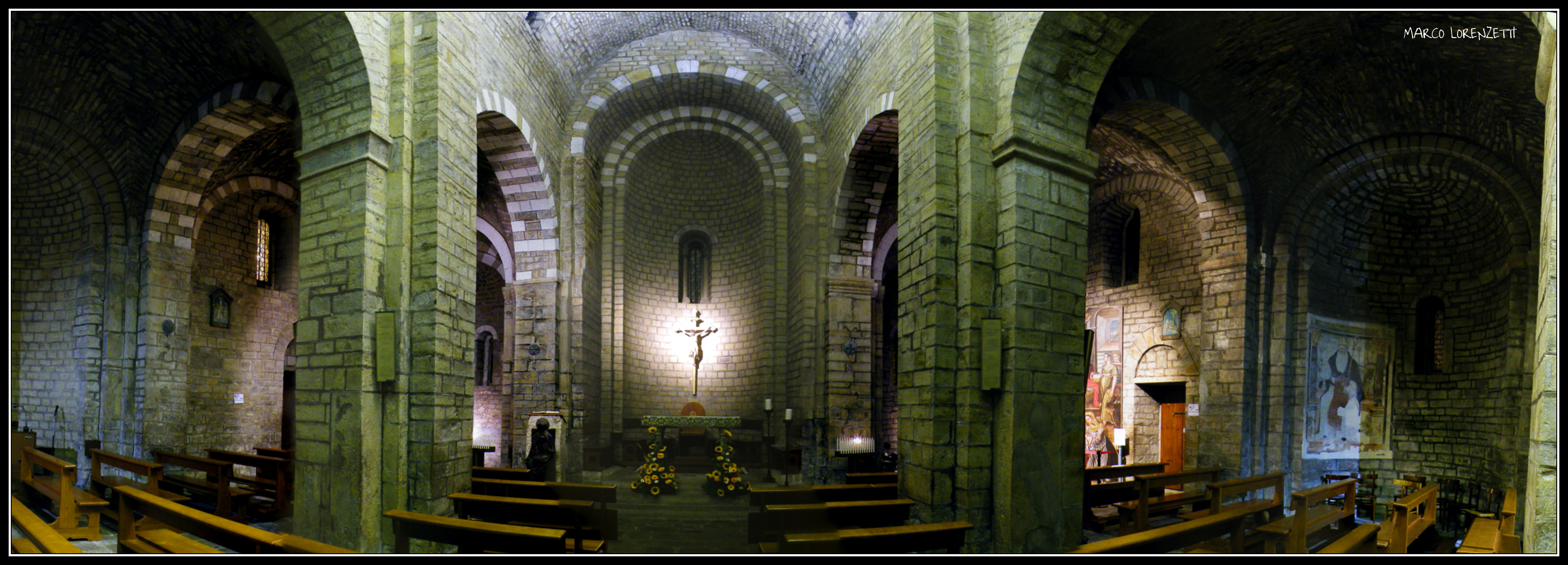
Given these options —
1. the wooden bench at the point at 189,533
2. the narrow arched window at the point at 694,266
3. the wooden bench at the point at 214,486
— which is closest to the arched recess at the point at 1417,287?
the narrow arched window at the point at 694,266

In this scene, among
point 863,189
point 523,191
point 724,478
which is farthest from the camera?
point 863,189

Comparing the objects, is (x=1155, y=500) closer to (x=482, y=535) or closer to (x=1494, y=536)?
(x=1494, y=536)

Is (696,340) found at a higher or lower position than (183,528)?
higher

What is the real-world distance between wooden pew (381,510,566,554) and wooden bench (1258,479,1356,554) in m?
5.80

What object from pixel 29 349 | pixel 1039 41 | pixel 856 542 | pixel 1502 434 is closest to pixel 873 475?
pixel 856 542

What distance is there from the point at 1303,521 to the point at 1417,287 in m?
7.85

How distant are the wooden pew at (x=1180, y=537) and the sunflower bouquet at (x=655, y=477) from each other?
243 inches

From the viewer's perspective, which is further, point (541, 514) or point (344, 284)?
point (344, 284)

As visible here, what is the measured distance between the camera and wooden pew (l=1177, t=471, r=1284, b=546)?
750cm

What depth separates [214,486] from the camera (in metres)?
9.05

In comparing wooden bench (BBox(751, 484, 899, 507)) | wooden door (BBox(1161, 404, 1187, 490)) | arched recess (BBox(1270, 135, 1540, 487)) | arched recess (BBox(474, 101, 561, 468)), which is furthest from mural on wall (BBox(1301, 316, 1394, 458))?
arched recess (BBox(474, 101, 561, 468))

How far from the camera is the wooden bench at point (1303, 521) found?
23.1ft

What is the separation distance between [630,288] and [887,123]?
674 centimetres

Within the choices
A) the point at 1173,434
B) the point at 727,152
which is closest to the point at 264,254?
the point at 727,152
